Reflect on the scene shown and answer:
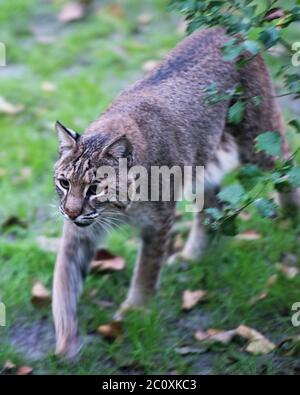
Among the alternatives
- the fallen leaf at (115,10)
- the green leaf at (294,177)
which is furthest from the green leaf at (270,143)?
the fallen leaf at (115,10)

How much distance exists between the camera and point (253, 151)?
526 centimetres

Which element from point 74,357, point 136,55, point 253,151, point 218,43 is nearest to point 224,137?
point 253,151

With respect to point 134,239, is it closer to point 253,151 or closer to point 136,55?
point 253,151

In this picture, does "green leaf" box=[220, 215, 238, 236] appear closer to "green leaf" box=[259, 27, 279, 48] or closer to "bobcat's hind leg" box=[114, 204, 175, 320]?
"green leaf" box=[259, 27, 279, 48]

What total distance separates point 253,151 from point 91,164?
1.33 metres

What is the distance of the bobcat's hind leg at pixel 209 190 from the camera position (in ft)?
17.6

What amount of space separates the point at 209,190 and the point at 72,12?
11.6ft

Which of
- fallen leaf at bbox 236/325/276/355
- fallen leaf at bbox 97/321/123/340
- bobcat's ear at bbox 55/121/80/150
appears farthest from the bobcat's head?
fallen leaf at bbox 236/325/276/355

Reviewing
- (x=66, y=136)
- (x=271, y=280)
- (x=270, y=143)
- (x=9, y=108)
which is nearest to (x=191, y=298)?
(x=271, y=280)

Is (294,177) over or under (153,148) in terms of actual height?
under

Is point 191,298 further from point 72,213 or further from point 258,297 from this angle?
point 72,213

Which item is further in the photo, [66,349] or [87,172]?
[66,349]

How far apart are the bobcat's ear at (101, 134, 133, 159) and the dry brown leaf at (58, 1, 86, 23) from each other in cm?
435

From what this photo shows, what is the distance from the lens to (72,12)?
333 inches
